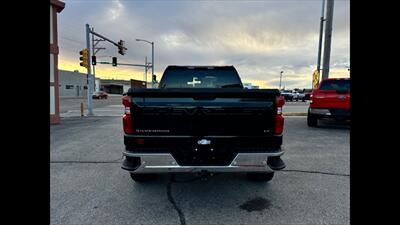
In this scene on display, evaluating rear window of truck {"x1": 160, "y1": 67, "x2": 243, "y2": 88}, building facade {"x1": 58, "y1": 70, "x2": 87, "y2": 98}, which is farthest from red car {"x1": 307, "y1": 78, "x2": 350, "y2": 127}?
building facade {"x1": 58, "y1": 70, "x2": 87, "y2": 98}

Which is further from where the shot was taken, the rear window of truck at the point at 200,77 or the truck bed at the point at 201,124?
the rear window of truck at the point at 200,77

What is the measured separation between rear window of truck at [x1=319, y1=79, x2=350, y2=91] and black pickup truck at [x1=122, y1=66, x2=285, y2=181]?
6.91 meters

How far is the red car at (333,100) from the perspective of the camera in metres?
8.29

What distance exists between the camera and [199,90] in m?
3.00

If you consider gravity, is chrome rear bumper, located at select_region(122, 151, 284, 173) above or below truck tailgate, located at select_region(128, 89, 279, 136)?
below

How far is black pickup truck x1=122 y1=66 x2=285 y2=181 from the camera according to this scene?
2.92 metres

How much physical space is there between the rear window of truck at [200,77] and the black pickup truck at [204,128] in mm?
2371

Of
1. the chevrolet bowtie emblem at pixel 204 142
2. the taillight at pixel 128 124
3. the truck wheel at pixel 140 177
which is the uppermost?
the taillight at pixel 128 124

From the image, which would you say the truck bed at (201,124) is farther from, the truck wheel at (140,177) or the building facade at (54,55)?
the building facade at (54,55)

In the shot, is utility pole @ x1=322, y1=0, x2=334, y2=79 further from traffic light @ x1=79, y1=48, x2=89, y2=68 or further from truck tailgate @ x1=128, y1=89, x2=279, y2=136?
traffic light @ x1=79, y1=48, x2=89, y2=68

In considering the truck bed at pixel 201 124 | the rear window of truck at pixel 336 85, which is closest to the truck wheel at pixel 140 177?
the truck bed at pixel 201 124

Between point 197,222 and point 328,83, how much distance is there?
8.24 metres
